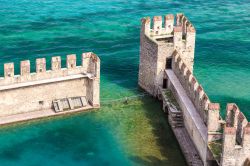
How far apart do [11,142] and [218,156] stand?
54.3 ft

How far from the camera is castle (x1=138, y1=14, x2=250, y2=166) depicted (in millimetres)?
34781

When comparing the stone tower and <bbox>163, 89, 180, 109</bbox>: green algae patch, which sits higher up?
the stone tower

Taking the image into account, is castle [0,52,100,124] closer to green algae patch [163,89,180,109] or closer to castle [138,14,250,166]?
castle [138,14,250,166]

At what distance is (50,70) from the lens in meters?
46.6

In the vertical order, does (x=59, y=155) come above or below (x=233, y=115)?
Answer: below

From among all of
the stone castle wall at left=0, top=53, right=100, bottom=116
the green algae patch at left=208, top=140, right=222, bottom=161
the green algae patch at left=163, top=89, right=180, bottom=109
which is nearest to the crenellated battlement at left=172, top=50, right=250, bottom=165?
the green algae patch at left=208, top=140, right=222, bottom=161

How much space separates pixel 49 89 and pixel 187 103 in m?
12.1

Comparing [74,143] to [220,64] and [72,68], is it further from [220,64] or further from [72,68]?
[220,64]

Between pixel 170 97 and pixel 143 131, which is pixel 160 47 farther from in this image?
pixel 143 131

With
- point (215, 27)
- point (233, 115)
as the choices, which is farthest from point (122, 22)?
point (233, 115)

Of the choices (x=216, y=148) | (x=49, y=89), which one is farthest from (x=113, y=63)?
(x=216, y=148)

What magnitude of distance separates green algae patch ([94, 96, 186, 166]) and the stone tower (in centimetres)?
212

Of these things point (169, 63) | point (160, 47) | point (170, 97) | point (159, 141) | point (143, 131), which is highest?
point (160, 47)

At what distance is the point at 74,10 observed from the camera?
77938mm
